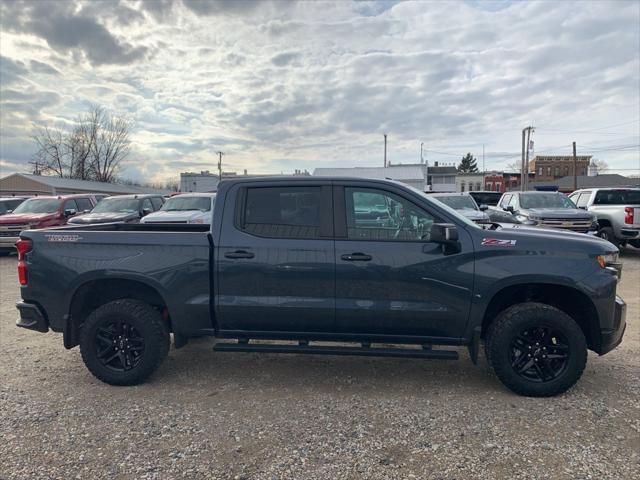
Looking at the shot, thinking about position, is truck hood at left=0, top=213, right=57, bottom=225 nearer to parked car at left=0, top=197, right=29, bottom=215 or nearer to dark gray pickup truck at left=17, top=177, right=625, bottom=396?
parked car at left=0, top=197, right=29, bottom=215

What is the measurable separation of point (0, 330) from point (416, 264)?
5467 millimetres

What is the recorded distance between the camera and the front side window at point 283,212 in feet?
12.1

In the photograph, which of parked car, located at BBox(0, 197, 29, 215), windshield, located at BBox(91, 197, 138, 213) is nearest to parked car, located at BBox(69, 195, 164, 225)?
windshield, located at BBox(91, 197, 138, 213)

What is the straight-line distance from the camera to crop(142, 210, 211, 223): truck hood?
10.1 m

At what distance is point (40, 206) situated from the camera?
41.8 ft

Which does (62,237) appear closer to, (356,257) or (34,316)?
(34,316)

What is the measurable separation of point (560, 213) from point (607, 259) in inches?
332

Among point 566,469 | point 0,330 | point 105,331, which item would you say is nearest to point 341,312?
point 566,469

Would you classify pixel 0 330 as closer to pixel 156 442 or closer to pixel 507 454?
pixel 156 442

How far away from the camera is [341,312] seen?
3.60 metres

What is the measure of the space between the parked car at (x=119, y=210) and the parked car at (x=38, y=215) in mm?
889

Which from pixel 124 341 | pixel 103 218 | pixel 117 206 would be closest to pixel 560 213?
pixel 124 341

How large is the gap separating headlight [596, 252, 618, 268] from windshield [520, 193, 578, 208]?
920 centimetres

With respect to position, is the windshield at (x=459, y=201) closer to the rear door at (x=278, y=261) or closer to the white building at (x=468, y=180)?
the rear door at (x=278, y=261)
